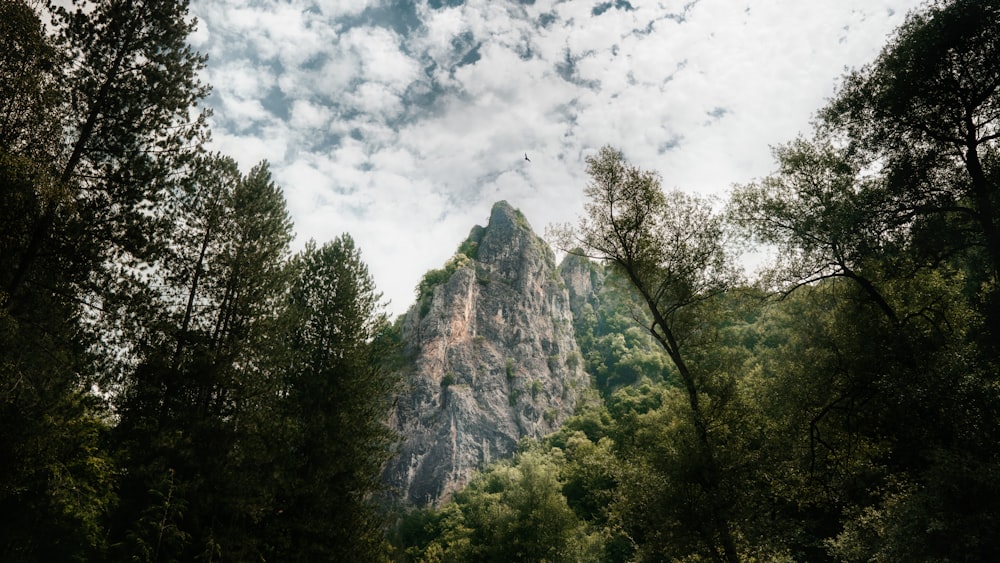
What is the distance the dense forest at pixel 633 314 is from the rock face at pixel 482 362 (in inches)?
2014

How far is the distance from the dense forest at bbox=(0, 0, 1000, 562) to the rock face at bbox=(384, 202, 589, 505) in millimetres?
51144

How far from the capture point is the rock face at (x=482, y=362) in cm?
6656

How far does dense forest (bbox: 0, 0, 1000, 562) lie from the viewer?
10062 millimetres

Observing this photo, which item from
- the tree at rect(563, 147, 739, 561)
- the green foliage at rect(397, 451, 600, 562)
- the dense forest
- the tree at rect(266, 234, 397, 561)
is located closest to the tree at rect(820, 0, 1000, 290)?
the dense forest

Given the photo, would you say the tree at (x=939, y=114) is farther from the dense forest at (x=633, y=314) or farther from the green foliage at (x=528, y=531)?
the green foliage at (x=528, y=531)

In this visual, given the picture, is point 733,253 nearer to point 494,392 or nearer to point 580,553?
point 580,553

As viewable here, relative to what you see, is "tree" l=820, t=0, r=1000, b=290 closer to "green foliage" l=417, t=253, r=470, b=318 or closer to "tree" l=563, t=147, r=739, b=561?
"tree" l=563, t=147, r=739, b=561

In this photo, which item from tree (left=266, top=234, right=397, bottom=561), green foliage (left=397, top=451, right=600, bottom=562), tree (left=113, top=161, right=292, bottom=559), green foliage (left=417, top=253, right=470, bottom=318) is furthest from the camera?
green foliage (left=417, top=253, right=470, bottom=318)

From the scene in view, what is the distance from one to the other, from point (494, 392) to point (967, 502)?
70893 mm

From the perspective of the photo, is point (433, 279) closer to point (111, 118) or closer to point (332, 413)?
point (332, 413)

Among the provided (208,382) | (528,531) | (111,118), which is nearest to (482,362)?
(528,531)

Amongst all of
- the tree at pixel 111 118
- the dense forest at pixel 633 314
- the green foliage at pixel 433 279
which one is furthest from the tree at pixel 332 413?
the green foliage at pixel 433 279

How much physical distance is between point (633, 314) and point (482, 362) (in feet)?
211

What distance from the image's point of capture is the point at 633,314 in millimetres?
16375
